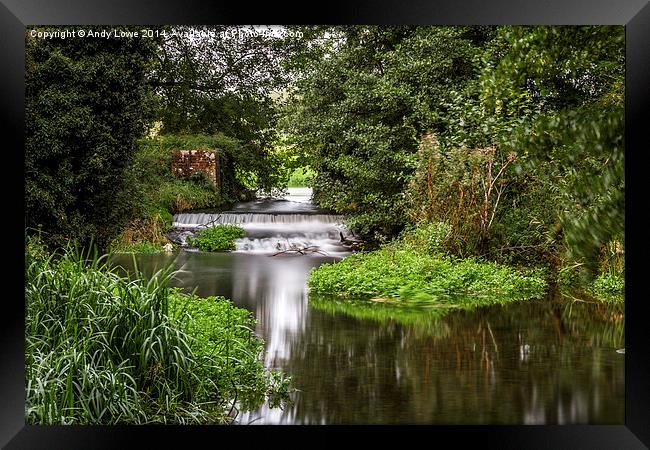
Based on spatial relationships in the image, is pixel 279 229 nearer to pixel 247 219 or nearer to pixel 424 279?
pixel 247 219

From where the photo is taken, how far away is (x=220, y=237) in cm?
636

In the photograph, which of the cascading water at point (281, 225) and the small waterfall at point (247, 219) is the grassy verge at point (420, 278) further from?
the small waterfall at point (247, 219)

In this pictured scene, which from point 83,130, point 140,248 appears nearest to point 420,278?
point 140,248

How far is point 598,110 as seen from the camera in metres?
3.83

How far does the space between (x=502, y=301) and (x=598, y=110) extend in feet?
9.15

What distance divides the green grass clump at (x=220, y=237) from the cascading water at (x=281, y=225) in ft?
0.13

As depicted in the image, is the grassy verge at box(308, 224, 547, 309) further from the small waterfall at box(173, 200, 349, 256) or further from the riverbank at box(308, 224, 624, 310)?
the small waterfall at box(173, 200, 349, 256)

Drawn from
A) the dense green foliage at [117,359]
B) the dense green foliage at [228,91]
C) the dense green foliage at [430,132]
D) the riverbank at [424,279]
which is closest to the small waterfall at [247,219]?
the dense green foliage at [430,132]

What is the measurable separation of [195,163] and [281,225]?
812mm

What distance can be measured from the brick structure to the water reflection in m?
0.64

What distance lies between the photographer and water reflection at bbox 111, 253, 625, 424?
4246 millimetres

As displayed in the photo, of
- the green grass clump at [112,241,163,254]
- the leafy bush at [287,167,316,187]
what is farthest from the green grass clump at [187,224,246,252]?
the leafy bush at [287,167,316,187]
